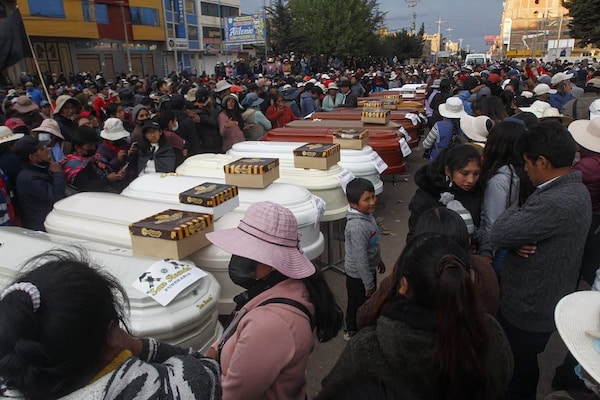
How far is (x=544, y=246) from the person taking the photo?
181 centimetres

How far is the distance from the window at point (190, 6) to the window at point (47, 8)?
11570 millimetres

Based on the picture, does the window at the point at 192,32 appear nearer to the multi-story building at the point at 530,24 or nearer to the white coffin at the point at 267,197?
the white coffin at the point at 267,197

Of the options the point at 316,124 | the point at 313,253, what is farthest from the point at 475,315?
the point at 316,124

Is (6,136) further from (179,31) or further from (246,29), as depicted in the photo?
(179,31)

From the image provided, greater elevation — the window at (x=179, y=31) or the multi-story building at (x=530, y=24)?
the multi-story building at (x=530, y=24)

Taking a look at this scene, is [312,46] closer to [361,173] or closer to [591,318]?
[361,173]

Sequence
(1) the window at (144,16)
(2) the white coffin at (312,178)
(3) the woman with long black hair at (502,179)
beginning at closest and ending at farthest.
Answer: (3) the woman with long black hair at (502,179) → (2) the white coffin at (312,178) → (1) the window at (144,16)

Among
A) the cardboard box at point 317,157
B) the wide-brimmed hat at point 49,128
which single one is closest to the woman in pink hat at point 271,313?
the cardboard box at point 317,157

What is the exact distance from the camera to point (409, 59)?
122ft

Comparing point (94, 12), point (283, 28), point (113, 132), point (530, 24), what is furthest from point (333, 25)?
point (530, 24)

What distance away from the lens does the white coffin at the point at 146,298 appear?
1.92 m

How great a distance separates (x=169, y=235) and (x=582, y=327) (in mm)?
1811

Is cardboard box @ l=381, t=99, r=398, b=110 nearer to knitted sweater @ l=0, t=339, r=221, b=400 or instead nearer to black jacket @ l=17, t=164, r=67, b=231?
black jacket @ l=17, t=164, r=67, b=231

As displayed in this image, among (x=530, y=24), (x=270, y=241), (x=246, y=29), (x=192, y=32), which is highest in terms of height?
(x=530, y=24)
